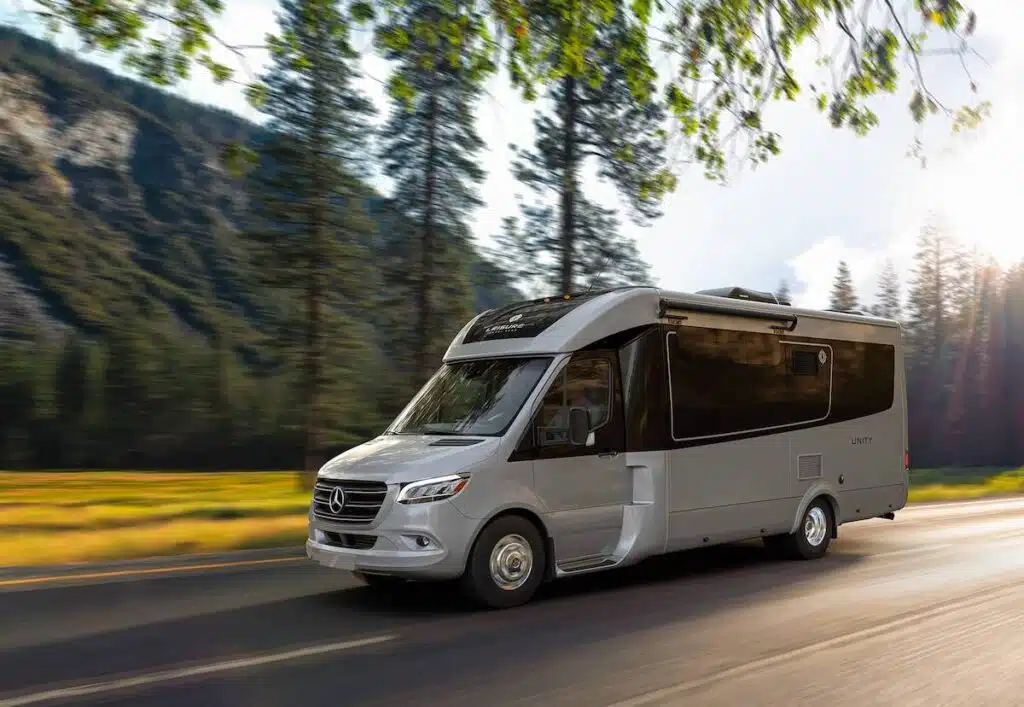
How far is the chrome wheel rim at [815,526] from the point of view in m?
11.6

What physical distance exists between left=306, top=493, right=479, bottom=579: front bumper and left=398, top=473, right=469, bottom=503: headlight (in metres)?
0.06

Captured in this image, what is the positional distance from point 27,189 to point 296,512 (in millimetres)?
137789

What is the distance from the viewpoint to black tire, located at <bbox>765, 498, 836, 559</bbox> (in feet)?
37.6

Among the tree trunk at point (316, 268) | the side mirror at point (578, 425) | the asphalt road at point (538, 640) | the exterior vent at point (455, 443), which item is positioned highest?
the tree trunk at point (316, 268)

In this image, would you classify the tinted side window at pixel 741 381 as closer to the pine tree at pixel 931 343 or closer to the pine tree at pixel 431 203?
the pine tree at pixel 431 203

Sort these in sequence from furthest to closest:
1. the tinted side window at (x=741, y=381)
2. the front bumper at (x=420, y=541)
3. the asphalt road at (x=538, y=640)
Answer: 1. the tinted side window at (x=741, y=381)
2. the front bumper at (x=420, y=541)
3. the asphalt road at (x=538, y=640)

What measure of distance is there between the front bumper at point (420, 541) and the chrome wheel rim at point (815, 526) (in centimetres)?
503

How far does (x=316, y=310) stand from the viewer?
94.8 ft

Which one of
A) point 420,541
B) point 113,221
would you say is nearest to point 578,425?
point 420,541

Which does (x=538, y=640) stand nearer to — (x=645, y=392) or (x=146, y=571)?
(x=645, y=392)

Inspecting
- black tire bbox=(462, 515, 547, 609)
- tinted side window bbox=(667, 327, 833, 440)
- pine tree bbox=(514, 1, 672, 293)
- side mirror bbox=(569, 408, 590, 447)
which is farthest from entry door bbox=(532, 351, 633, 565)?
pine tree bbox=(514, 1, 672, 293)

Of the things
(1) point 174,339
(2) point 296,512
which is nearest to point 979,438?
(1) point 174,339

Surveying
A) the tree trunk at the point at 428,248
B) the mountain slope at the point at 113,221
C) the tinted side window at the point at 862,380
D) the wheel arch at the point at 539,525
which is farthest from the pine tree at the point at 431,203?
the mountain slope at the point at 113,221

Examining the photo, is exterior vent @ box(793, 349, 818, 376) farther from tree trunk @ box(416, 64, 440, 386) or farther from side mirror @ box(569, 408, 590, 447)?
tree trunk @ box(416, 64, 440, 386)
